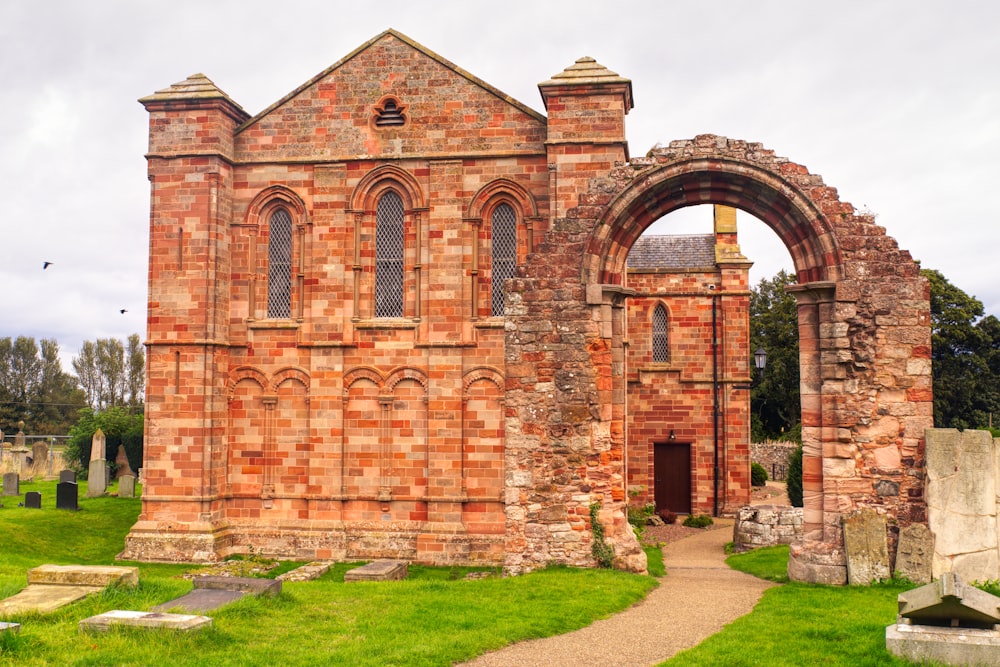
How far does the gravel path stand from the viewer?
8125mm

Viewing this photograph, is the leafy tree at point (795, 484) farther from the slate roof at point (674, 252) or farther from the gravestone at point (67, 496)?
the gravestone at point (67, 496)

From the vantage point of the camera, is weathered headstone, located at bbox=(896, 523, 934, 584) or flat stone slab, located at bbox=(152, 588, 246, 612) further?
weathered headstone, located at bbox=(896, 523, 934, 584)

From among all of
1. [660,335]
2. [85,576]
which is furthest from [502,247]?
[85,576]

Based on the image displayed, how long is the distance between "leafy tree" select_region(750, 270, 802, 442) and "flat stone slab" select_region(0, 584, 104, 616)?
3876 centimetres

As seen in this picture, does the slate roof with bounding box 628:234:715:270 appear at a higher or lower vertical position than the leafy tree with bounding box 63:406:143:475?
higher

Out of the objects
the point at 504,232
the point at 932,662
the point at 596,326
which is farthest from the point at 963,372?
the point at 932,662

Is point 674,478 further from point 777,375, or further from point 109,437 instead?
point 777,375

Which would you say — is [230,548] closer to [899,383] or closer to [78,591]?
[78,591]

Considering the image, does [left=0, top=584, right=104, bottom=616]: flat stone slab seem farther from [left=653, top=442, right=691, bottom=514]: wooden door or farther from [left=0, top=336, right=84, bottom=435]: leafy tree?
[left=0, top=336, right=84, bottom=435]: leafy tree

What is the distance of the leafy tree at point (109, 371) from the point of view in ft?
223

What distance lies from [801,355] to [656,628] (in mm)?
4897

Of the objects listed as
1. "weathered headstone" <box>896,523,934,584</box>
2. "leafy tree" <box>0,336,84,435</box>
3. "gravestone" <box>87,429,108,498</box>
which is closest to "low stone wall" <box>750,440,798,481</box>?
"gravestone" <box>87,429,108,498</box>

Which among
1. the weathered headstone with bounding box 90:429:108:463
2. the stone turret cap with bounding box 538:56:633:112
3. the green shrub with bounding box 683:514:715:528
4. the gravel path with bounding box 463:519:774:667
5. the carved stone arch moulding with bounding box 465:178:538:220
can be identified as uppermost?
the stone turret cap with bounding box 538:56:633:112

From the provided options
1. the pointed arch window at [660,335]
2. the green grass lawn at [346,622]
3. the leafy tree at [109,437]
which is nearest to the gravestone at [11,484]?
the leafy tree at [109,437]
